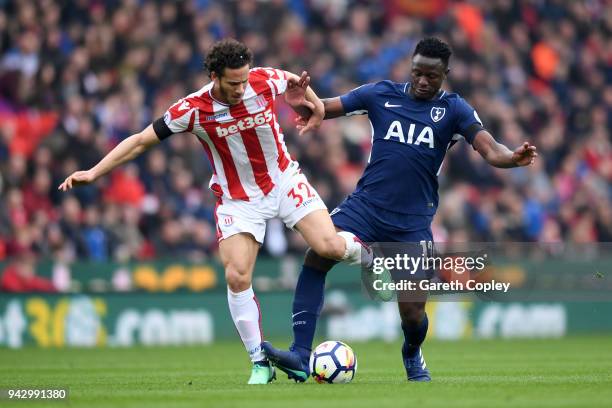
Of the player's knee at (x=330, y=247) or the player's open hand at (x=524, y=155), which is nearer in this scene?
the player's open hand at (x=524, y=155)

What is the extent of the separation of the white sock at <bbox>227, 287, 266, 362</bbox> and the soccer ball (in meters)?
0.43

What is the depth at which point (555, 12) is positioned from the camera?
25234 millimetres

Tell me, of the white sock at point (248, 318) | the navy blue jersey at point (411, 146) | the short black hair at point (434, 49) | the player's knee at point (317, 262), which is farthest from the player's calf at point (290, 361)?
the short black hair at point (434, 49)

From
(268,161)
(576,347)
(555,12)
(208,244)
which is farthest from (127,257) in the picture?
(555,12)

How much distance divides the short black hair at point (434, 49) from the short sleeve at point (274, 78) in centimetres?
112

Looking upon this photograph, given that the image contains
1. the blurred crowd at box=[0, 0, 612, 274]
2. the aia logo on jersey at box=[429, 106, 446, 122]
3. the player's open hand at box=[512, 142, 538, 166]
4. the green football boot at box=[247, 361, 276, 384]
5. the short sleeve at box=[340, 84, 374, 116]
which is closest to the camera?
the player's open hand at box=[512, 142, 538, 166]

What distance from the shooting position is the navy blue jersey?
32.6ft

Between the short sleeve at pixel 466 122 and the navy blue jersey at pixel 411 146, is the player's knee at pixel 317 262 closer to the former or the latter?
the navy blue jersey at pixel 411 146

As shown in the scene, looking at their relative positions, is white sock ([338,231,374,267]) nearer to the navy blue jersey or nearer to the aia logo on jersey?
the navy blue jersey

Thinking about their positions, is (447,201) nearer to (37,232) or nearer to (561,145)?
(561,145)

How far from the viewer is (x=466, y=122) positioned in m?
9.86

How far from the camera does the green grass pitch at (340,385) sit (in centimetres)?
816

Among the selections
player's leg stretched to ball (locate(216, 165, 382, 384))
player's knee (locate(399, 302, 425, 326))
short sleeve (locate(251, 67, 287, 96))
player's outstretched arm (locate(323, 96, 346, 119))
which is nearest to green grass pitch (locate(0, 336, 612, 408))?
player's leg stretched to ball (locate(216, 165, 382, 384))

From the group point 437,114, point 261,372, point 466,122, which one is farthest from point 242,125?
point 261,372
